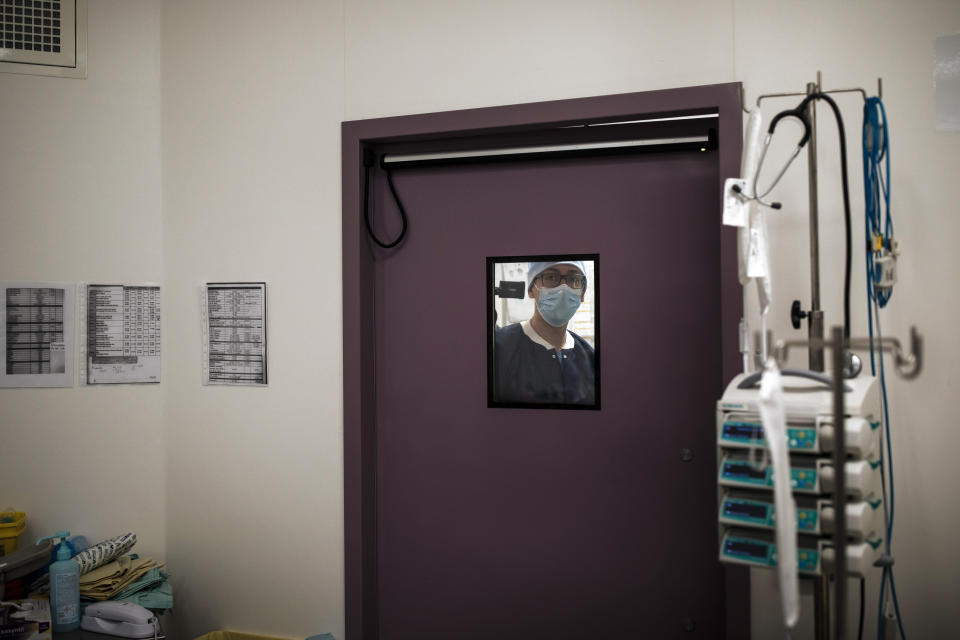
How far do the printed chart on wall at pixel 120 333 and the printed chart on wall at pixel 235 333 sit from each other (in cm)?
19

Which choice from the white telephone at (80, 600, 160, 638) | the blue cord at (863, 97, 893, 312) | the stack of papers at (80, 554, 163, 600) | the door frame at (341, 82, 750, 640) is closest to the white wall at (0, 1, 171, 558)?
the stack of papers at (80, 554, 163, 600)

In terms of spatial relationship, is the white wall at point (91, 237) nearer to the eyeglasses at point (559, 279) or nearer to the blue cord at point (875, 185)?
the eyeglasses at point (559, 279)

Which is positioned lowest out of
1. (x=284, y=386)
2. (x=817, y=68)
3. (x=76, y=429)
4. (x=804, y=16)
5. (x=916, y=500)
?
(x=916, y=500)

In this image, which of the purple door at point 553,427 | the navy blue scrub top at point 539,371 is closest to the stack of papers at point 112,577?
the purple door at point 553,427

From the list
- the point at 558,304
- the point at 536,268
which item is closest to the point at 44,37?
the point at 536,268

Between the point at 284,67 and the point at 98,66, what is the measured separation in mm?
638

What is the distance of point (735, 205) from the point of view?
139cm

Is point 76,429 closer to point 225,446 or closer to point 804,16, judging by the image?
point 225,446

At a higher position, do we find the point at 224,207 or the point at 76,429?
the point at 224,207

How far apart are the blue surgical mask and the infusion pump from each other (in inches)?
26.9

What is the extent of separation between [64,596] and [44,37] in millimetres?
1729

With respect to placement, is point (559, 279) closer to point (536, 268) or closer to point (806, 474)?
point (536, 268)

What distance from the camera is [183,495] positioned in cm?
221

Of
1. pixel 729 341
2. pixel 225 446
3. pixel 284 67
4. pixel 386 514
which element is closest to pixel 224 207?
pixel 284 67
